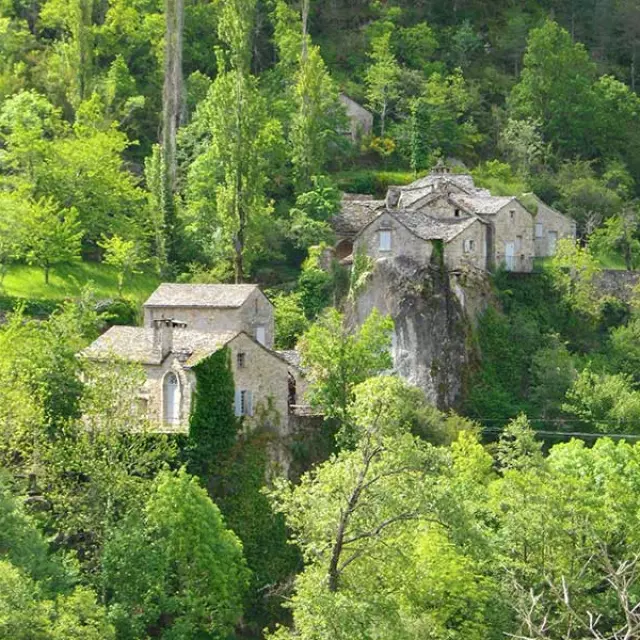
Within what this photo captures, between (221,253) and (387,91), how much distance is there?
21.8m

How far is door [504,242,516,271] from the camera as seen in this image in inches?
3501

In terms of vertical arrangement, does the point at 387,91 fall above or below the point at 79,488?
above

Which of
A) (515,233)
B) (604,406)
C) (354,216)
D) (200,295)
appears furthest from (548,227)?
(200,295)

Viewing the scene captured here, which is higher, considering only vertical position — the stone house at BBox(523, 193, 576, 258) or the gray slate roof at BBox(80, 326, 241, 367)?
the stone house at BBox(523, 193, 576, 258)

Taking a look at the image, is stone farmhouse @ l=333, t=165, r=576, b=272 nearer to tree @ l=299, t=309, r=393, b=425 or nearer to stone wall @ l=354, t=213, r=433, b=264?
stone wall @ l=354, t=213, r=433, b=264

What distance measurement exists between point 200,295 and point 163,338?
8389mm

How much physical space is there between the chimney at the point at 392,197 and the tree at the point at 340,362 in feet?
56.0

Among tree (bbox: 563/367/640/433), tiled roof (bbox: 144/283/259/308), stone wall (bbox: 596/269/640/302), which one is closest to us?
tiled roof (bbox: 144/283/259/308)

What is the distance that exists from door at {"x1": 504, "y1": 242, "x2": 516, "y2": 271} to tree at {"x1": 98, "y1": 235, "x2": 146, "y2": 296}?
16.1 metres

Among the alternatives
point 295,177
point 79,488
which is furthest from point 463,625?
point 295,177

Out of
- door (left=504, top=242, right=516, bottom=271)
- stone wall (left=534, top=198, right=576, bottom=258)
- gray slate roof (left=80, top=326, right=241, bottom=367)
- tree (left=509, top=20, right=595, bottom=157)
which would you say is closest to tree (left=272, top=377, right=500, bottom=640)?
gray slate roof (left=80, top=326, right=241, bottom=367)

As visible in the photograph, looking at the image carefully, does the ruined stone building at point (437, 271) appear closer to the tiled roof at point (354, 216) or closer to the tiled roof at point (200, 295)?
the tiled roof at point (354, 216)

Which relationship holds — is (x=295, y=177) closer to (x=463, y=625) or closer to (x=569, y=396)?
(x=569, y=396)

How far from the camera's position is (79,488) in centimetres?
6631
